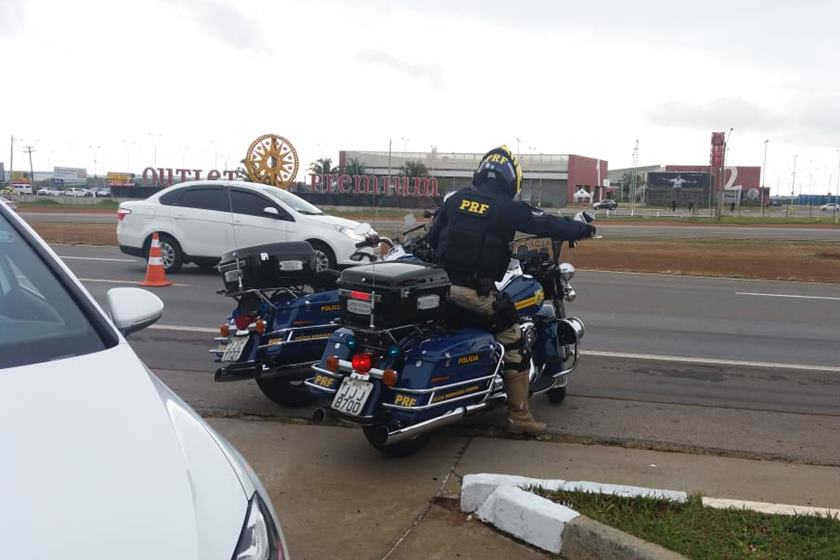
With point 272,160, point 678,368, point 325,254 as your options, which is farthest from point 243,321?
point 272,160

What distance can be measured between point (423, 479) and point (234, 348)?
1875mm

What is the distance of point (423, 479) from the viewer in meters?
4.85

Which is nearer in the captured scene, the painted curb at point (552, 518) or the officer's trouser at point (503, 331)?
the painted curb at point (552, 518)

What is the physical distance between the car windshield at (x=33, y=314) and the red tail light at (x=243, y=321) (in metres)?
2.62

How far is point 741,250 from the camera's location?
76.1 feet

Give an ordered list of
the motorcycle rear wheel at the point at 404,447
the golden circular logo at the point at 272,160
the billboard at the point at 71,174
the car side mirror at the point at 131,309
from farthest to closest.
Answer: the billboard at the point at 71,174 → the golden circular logo at the point at 272,160 → the motorcycle rear wheel at the point at 404,447 → the car side mirror at the point at 131,309

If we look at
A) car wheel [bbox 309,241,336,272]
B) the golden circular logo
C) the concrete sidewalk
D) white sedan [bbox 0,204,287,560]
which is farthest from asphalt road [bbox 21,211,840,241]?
white sedan [bbox 0,204,287,560]

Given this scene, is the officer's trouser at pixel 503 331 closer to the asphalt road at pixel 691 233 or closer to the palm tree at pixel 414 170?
the asphalt road at pixel 691 233

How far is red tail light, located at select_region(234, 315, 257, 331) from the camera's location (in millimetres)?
5887

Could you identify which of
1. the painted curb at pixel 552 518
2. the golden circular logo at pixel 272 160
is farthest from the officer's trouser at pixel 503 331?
the golden circular logo at pixel 272 160

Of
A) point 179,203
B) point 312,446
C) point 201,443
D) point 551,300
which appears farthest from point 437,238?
point 179,203

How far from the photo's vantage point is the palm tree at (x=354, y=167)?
76688mm

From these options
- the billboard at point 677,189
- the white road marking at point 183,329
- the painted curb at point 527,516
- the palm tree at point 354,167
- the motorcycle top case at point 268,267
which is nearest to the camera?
the painted curb at point 527,516

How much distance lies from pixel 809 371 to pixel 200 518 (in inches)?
289
